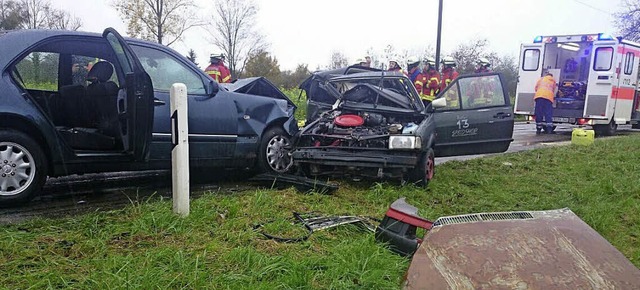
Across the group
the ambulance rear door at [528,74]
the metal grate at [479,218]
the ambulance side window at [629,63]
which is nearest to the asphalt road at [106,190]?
the metal grate at [479,218]

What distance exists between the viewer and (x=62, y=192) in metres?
4.73

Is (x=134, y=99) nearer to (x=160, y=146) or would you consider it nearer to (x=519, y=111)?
(x=160, y=146)

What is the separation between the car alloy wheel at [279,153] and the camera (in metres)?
5.77

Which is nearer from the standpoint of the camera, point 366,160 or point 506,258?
point 506,258

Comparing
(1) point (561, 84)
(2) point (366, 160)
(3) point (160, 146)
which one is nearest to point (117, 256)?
(3) point (160, 146)

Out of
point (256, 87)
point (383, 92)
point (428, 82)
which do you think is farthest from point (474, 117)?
point (428, 82)

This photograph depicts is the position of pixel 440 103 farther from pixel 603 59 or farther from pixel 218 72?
pixel 603 59

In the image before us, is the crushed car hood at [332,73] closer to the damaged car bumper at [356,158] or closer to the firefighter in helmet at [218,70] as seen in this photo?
the damaged car bumper at [356,158]

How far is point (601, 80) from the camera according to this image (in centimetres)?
1346

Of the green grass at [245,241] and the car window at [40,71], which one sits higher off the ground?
the car window at [40,71]

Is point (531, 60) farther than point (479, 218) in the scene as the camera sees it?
A: Yes

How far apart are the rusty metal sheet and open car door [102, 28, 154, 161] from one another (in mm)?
2800

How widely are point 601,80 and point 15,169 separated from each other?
14615mm

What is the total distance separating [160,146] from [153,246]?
182cm
